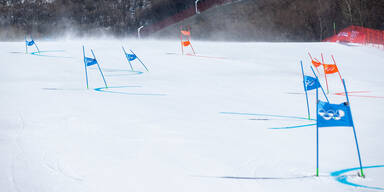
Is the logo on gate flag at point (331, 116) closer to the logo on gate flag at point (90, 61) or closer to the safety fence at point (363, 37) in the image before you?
the logo on gate flag at point (90, 61)

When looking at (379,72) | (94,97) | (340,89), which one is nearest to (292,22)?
(379,72)

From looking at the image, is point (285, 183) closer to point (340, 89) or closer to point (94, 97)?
point (94, 97)

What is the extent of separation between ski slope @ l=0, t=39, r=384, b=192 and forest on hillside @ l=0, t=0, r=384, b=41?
24139mm

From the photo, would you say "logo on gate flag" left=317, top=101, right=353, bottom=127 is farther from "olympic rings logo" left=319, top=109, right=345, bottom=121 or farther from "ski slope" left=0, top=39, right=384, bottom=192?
"ski slope" left=0, top=39, right=384, bottom=192

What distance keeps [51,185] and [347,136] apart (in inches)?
224

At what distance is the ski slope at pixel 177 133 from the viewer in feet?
21.3

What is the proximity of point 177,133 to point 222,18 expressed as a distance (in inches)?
1549

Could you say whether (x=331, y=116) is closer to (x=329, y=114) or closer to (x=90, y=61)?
(x=329, y=114)

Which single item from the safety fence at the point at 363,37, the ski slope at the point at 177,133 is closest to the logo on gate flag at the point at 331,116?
the ski slope at the point at 177,133

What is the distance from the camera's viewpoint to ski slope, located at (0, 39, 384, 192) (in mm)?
6480

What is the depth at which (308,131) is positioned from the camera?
971 cm

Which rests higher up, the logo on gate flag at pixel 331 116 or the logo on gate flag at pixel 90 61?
the logo on gate flag at pixel 90 61

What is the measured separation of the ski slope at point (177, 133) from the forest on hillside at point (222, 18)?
950 inches

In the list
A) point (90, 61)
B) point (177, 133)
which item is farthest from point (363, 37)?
point (177, 133)
